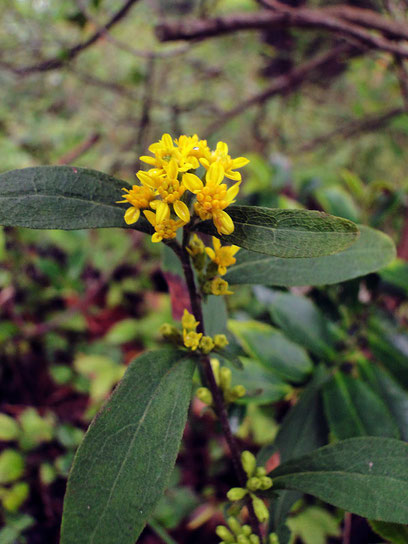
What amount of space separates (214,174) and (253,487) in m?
0.57

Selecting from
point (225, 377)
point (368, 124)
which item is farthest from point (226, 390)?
point (368, 124)

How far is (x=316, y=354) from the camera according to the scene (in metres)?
1.16

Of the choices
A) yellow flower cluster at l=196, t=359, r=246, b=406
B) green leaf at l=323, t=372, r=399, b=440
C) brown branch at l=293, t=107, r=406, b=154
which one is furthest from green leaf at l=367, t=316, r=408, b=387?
brown branch at l=293, t=107, r=406, b=154

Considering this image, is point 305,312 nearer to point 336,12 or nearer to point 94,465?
point 94,465

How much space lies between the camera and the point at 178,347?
732 mm

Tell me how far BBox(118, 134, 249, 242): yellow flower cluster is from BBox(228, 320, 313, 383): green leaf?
0.60 metres

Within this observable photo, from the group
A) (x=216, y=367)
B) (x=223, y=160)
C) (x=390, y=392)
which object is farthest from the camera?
(x=390, y=392)

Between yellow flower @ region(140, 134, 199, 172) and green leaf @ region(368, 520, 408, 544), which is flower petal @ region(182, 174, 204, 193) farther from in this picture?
green leaf @ region(368, 520, 408, 544)

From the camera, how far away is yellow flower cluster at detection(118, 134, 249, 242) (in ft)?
1.89

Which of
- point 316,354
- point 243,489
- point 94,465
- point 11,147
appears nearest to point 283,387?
point 316,354

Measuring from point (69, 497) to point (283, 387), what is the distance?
2.22 feet

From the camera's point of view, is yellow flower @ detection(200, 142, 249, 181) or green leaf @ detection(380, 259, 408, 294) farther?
green leaf @ detection(380, 259, 408, 294)

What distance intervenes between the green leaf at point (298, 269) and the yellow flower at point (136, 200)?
22 centimetres

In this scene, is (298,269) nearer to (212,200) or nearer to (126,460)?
(212,200)
